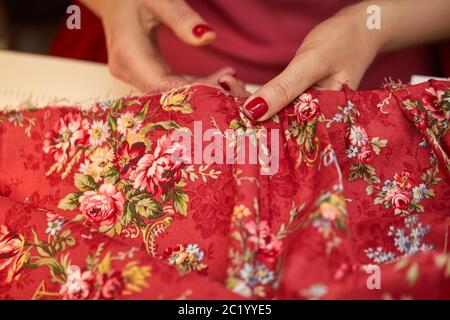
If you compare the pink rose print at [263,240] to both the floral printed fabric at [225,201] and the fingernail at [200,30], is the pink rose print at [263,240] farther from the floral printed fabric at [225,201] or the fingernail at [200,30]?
the fingernail at [200,30]

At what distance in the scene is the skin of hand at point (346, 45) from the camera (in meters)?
0.62

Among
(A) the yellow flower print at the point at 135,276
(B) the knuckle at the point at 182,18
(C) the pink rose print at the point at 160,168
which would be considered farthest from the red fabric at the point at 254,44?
(A) the yellow flower print at the point at 135,276

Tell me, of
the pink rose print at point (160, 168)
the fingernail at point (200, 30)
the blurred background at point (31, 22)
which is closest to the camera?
the pink rose print at point (160, 168)

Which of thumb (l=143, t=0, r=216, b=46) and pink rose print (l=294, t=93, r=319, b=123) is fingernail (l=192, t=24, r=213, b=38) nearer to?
thumb (l=143, t=0, r=216, b=46)

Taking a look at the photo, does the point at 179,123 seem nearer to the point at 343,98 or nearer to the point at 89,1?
the point at 343,98

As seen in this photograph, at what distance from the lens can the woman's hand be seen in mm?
609

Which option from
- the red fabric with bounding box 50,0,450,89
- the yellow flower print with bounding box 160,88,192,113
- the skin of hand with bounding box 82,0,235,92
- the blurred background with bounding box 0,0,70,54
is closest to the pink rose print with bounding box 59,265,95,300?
Result: the yellow flower print with bounding box 160,88,192,113

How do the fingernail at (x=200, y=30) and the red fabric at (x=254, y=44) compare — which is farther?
the red fabric at (x=254, y=44)

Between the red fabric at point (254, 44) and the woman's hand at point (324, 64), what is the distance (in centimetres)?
11

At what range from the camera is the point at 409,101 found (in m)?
0.63

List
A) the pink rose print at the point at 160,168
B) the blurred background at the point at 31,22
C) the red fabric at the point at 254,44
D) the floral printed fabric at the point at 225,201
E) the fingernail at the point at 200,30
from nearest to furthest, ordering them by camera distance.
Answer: the floral printed fabric at the point at 225,201 < the pink rose print at the point at 160,168 < the fingernail at the point at 200,30 < the red fabric at the point at 254,44 < the blurred background at the point at 31,22

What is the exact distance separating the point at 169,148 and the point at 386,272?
319 mm

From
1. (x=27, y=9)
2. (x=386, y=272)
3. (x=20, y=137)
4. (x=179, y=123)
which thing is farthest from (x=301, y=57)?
(x=27, y=9)

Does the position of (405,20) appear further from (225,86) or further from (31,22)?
(31,22)
